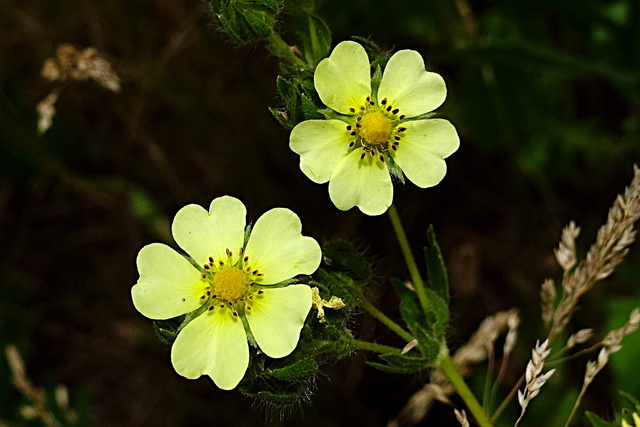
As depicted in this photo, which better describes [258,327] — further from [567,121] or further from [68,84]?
[68,84]

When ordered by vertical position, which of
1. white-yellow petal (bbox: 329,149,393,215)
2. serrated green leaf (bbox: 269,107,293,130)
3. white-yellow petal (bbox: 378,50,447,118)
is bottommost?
white-yellow petal (bbox: 329,149,393,215)

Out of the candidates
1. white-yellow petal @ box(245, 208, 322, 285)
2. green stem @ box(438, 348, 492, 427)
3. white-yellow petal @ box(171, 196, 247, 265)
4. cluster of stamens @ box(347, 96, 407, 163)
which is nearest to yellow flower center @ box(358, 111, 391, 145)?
cluster of stamens @ box(347, 96, 407, 163)

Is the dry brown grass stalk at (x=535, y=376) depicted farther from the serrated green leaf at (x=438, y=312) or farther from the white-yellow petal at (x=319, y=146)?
the white-yellow petal at (x=319, y=146)

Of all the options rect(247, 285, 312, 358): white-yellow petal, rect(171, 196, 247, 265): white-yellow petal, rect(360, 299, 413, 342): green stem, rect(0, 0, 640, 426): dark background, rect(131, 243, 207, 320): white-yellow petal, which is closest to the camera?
rect(247, 285, 312, 358): white-yellow petal

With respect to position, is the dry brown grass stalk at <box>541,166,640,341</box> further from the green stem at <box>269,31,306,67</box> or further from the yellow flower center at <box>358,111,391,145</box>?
the green stem at <box>269,31,306,67</box>

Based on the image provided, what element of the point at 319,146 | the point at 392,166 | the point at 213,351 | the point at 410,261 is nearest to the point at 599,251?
the point at 410,261

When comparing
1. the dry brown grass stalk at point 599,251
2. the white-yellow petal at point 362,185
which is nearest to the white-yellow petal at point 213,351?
the white-yellow petal at point 362,185

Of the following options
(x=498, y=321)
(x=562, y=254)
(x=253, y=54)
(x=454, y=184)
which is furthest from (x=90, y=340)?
(x=562, y=254)
